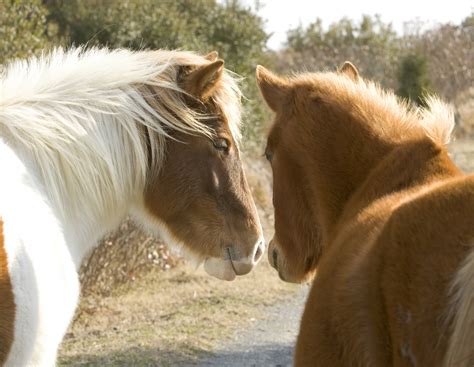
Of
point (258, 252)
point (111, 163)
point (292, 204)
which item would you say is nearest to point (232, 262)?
point (258, 252)

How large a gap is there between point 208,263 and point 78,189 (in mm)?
1021

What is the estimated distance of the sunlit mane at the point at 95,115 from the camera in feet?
12.4

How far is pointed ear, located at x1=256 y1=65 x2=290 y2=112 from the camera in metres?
3.46

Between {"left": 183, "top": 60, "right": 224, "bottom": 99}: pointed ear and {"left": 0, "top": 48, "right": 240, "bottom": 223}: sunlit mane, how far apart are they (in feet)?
0.22

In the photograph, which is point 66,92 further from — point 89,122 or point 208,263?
point 208,263

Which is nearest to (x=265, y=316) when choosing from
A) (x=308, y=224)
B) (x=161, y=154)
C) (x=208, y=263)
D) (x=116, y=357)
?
(x=116, y=357)

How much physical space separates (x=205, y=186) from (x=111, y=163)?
601mm

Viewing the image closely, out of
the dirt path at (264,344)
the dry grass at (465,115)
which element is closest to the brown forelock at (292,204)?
the dirt path at (264,344)

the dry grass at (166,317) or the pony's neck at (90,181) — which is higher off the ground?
the pony's neck at (90,181)

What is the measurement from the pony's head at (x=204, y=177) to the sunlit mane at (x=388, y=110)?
41.5 inches

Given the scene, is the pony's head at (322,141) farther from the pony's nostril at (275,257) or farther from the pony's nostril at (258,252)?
the pony's nostril at (258,252)

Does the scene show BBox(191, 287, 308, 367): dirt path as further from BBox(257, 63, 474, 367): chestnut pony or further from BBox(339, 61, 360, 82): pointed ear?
BBox(339, 61, 360, 82): pointed ear

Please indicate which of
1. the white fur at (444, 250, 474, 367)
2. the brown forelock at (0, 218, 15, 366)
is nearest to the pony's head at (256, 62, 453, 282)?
the white fur at (444, 250, 474, 367)

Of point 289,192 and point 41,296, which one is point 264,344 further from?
point 41,296
